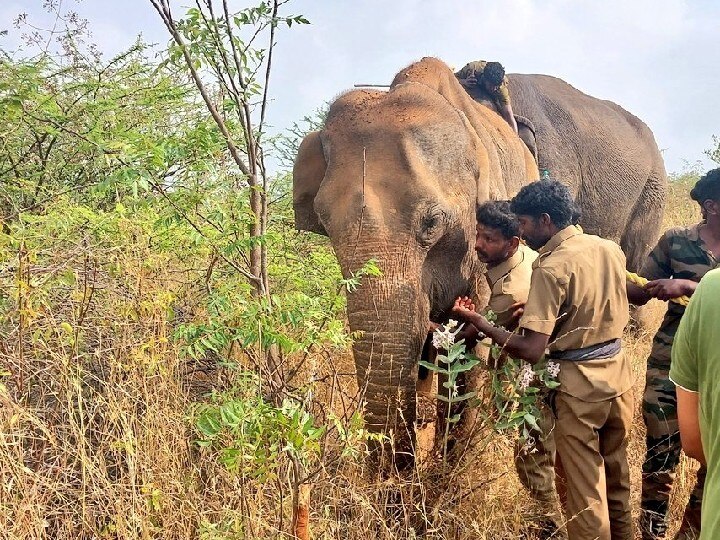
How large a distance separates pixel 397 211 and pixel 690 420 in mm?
2403

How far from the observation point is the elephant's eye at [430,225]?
14.3 ft

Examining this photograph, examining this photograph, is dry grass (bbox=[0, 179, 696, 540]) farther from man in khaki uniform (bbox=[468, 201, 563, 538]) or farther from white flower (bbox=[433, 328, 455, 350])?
white flower (bbox=[433, 328, 455, 350])

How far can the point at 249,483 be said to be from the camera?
3430mm

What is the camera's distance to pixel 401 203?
434 cm

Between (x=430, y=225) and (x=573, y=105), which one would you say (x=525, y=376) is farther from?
(x=573, y=105)

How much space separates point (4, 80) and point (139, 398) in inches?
103

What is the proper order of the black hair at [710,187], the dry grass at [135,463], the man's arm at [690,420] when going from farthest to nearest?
the black hair at [710,187]
the dry grass at [135,463]
the man's arm at [690,420]

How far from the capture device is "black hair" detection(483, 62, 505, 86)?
6.91m

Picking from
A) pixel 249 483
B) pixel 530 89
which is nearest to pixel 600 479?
pixel 249 483

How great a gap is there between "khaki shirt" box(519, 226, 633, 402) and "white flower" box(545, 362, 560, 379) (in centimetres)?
4

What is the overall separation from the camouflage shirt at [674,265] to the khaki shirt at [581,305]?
0.74m

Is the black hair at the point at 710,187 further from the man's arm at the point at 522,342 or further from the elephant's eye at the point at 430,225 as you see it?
the elephant's eye at the point at 430,225

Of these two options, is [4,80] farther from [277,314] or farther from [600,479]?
[600,479]

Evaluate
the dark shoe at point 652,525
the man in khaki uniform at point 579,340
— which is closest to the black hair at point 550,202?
the man in khaki uniform at point 579,340
